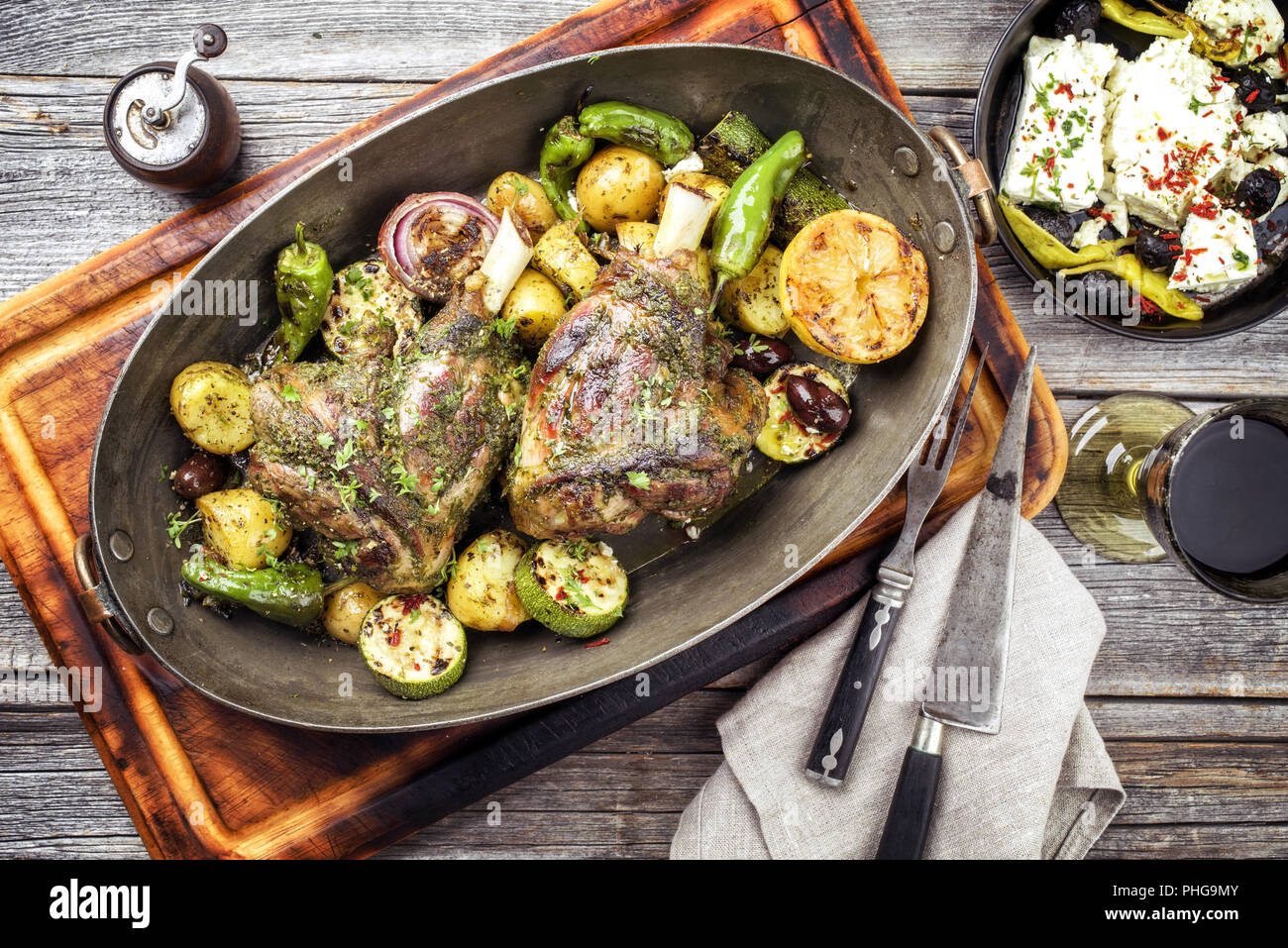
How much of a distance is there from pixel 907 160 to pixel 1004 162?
52cm

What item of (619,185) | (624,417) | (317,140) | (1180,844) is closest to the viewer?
(624,417)

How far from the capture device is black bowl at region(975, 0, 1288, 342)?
2779 millimetres

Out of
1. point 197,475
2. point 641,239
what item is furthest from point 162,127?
point 641,239

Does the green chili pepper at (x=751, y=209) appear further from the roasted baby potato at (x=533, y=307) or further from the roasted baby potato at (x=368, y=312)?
the roasted baby potato at (x=368, y=312)

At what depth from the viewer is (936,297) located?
9.04 ft

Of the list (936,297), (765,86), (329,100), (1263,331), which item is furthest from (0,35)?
(1263,331)

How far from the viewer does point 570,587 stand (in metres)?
2.60

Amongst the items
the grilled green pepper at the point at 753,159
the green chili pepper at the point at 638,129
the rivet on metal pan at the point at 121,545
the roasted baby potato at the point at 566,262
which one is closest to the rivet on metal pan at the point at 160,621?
the rivet on metal pan at the point at 121,545

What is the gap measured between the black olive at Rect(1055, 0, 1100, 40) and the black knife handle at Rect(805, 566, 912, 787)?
2037 millimetres

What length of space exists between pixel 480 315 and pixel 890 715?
1989 millimetres

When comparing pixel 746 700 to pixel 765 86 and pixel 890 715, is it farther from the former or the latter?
pixel 765 86

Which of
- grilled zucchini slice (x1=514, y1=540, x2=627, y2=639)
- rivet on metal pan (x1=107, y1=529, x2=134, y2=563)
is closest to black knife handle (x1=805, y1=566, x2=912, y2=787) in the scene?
grilled zucchini slice (x1=514, y1=540, x2=627, y2=639)

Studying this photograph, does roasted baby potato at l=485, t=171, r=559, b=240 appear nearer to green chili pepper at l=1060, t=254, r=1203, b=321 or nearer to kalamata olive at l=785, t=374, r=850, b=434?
kalamata olive at l=785, t=374, r=850, b=434

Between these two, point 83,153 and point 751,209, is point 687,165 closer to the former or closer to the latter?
point 751,209
